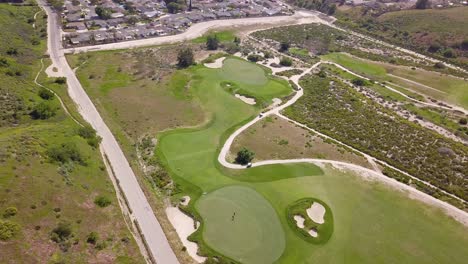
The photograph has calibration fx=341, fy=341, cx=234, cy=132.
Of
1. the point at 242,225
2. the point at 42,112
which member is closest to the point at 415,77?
the point at 242,225

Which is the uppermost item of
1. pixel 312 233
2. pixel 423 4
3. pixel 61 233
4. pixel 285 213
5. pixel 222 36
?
pixel 423 4

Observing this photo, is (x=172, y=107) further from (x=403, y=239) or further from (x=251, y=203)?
(x=403, y=239)

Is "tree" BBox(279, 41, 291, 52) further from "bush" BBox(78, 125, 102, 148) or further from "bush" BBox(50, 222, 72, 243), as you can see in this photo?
"bush" BBox(50, 222, 72, 243)

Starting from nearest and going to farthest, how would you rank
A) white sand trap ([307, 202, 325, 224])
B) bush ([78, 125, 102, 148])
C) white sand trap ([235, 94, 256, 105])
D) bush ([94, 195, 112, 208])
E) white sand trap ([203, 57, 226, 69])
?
bush ([94, 195, 112, 208]) → white sand trap ([307, 202, 325, 224]) → bush ([78, 125, 102, 148]) → white sand trap ([235, 94, 256, 105]) → white sand trap ([203, 57, 226, 69])

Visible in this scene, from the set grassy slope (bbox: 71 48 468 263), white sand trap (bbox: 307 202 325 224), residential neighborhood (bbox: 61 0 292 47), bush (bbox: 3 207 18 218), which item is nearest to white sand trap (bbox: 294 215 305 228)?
white sand trap (bbox: 307 202 325 224)

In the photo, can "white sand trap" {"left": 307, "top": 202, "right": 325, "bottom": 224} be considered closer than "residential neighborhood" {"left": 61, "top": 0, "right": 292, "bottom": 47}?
Yes

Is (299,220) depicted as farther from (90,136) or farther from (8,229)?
(90,136)
